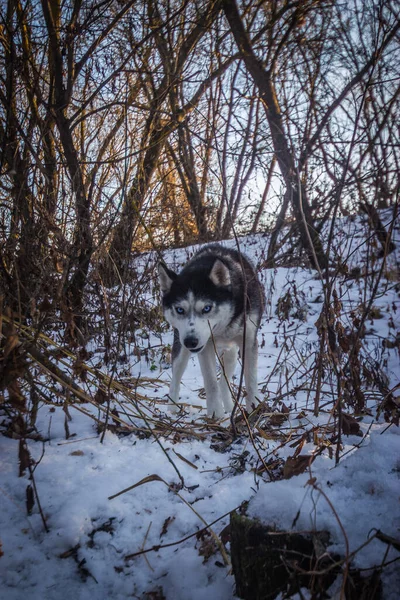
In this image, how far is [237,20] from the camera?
12.9ft

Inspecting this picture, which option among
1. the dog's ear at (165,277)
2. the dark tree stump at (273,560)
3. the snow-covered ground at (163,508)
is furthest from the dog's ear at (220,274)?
the dark tree stump at (273,560)

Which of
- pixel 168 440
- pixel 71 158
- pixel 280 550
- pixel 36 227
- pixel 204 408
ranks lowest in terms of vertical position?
pixel 204 408

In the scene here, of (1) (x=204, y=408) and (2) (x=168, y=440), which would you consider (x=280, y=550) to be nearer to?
(2) (x=168, y=440)

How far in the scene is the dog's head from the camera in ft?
10.0

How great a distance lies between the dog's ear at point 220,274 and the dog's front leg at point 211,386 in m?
0.63

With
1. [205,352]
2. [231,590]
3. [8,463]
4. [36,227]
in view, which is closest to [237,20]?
[36,227]

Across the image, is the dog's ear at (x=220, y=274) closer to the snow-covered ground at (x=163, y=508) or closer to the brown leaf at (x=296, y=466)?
the snow-covered ground at (x=163, y=508)

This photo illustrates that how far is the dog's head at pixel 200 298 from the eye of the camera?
3.05 metres

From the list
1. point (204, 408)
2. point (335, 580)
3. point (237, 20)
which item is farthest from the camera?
point (237, 20)

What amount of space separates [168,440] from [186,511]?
0.63 m

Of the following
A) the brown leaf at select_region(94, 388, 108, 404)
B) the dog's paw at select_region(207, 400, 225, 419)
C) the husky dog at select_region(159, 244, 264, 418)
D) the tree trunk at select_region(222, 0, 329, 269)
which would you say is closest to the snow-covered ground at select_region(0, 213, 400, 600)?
the brown leaf at select_region(94, 388, 108, 404)

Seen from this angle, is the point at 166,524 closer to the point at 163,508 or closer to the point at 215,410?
the point at 163,508

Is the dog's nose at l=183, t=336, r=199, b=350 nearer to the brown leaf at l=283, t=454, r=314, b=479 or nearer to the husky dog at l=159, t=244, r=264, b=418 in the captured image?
the husky dog at l=159, t=244, r=264, b=418

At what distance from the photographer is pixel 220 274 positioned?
10.5 feet
